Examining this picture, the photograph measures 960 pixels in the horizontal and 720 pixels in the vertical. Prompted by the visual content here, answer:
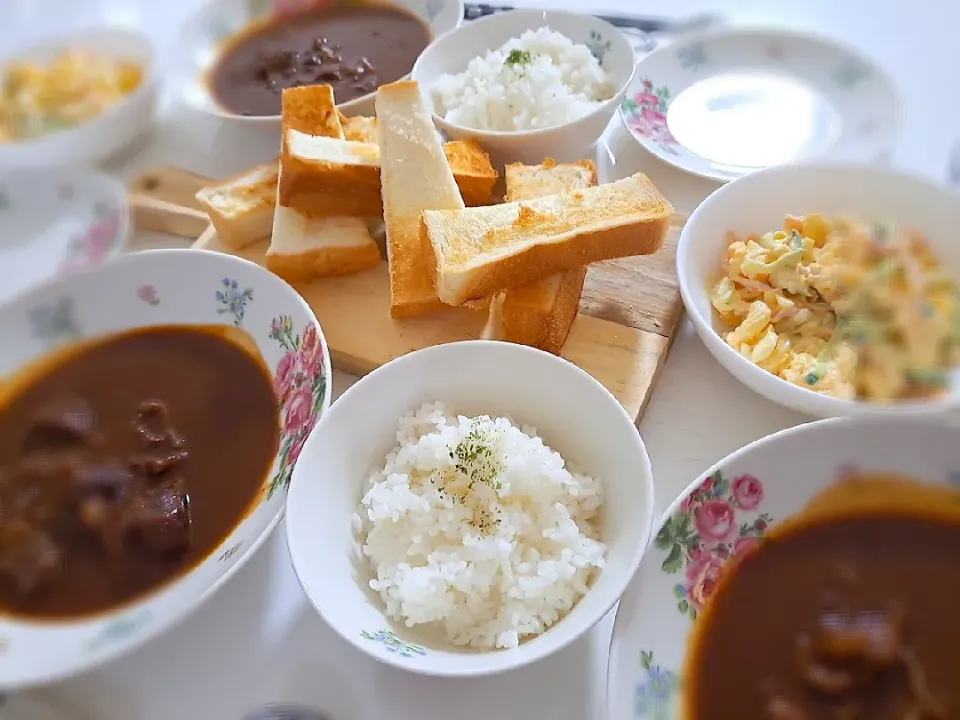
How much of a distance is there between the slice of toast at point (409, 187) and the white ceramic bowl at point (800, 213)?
1.24 ft

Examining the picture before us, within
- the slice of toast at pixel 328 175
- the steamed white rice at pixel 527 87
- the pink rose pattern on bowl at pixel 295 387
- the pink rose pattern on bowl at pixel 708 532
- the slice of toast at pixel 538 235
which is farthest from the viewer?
the steamed white rice at pixel 527 87

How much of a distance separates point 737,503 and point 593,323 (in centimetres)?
40

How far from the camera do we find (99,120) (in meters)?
0.67

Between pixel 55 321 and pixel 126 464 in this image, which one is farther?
pixel 55 321

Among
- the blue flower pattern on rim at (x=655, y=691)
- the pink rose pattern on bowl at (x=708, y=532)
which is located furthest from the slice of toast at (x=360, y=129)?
the blue flower pattern on rim at (x=655, y=691)

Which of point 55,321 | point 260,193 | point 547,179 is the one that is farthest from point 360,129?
point 55,321

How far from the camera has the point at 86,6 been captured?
0.71 m

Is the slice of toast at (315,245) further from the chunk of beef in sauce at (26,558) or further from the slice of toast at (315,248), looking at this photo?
the chunk of beef in sauce at (26,558)

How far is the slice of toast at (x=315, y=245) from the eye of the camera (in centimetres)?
120

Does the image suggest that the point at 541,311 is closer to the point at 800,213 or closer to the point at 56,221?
the point at 800,213

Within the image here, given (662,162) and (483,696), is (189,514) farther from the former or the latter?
(662,162)

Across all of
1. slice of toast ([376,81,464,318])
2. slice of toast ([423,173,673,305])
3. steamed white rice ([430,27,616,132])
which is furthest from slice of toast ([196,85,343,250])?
slice of toast ([423,173,673,305])

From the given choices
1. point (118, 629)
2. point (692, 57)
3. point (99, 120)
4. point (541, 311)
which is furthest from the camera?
point (692, 57)

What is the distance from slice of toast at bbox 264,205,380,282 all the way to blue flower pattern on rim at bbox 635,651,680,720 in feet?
2.54
